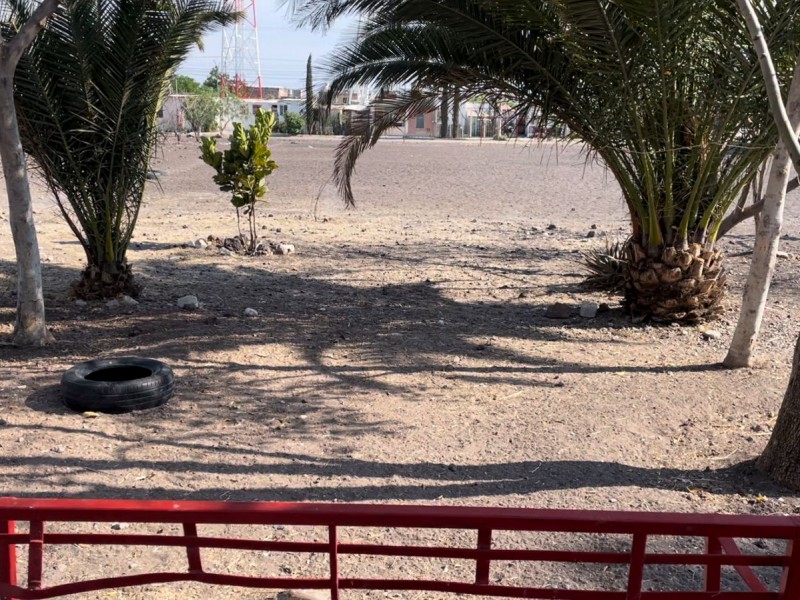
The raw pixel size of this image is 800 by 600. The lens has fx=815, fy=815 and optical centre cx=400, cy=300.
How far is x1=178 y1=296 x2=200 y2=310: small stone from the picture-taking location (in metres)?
8.09

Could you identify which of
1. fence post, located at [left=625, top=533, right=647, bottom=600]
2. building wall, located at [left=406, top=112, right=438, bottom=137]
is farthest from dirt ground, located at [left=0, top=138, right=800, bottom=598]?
building wall, located at [left=406, top=112, right=438, bottom=137]

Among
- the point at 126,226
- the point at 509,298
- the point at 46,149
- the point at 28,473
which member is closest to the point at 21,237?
the point at 46,149

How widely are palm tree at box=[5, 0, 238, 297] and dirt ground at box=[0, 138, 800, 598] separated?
41.2 inches

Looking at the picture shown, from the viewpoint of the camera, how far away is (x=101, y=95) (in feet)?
24.5

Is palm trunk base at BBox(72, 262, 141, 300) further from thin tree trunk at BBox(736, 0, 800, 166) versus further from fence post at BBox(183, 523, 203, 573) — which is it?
thin tree trunk at BBox(736, 0, 800, 166)

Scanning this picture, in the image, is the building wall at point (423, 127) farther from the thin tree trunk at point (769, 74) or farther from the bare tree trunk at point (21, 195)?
the thin tree trunk at point (769, 74)

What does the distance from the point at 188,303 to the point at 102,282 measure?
88 cm

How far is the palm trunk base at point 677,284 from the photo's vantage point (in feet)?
24.8

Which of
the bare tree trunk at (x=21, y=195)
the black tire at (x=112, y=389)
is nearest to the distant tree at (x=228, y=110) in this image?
the bare tree trunk at (x=21, y=195)

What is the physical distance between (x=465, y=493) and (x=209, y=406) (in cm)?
209

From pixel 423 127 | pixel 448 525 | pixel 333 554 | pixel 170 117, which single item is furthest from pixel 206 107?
pixel 448 525

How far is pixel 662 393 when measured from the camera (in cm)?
598

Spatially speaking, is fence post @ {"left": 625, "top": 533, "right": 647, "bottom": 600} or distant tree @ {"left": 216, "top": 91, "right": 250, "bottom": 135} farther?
distant tree @ {"left": 216, "top": 91, "right": 250, "bottom": 135}

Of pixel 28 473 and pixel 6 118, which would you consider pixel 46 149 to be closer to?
pixel 6 118
